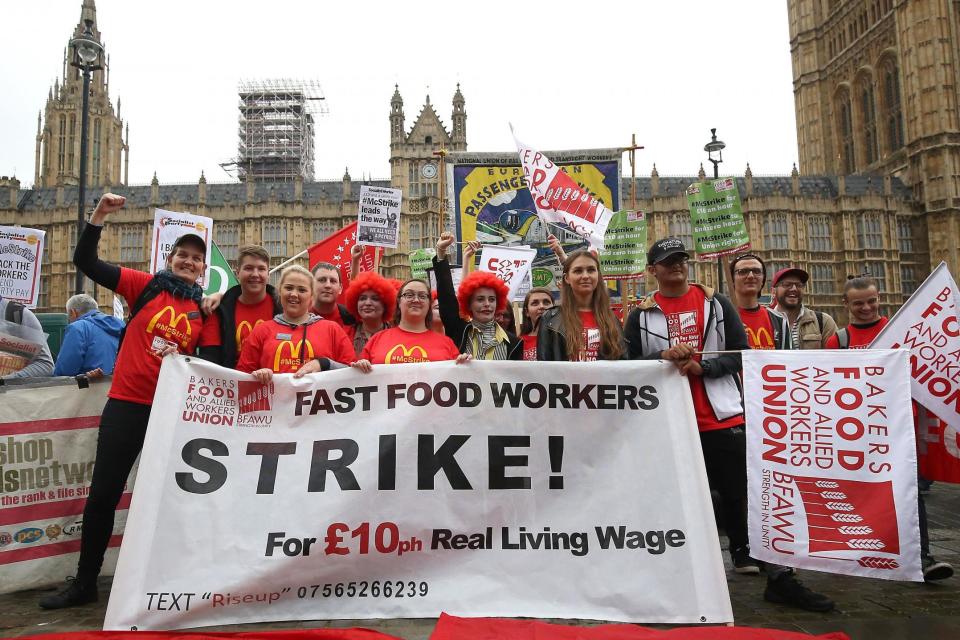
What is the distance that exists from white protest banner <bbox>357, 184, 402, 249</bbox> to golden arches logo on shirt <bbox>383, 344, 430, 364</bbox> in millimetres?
3958

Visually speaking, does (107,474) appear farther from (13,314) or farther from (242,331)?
(13,314)

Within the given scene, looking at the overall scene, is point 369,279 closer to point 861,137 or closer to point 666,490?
point 666,490

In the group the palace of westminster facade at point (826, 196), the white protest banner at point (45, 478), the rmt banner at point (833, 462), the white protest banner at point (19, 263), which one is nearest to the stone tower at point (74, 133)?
the palace of westminster facade at point (826, 196)

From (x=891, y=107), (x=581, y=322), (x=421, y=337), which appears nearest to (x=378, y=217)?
(x=421, y=337)

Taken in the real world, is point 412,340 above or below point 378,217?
below

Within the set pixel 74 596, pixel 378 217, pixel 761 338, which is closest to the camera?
pixel 74 596

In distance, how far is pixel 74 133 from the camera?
60906 mm

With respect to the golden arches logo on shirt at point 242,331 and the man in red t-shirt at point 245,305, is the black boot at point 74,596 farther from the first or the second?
the golden arches logo on shirt at point 242,331

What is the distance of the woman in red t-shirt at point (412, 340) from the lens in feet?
13.6

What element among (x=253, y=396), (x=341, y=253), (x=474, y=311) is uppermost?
(x=341, y=253)

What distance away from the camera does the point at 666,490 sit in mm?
3391

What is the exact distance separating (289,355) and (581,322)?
6.10ft

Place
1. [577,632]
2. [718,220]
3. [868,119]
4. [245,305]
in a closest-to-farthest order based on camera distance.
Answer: [577,632] < [245,305] < [718,220] < [868,119]

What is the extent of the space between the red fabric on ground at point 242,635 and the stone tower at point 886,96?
52.7 meters
